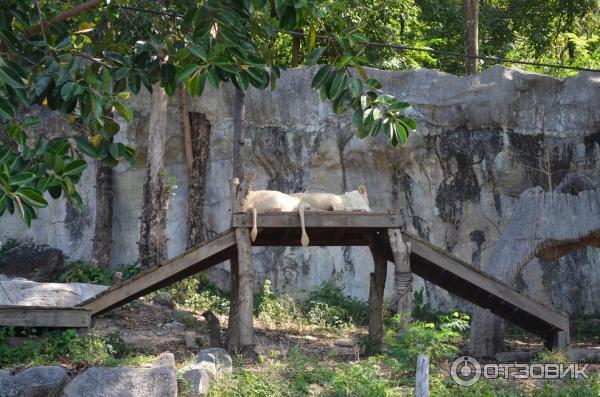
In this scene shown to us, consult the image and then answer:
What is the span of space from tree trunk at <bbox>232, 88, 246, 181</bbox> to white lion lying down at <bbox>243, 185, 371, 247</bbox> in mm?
3785

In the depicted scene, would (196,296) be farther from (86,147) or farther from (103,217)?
(86,147)

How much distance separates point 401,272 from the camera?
10445 millimetres

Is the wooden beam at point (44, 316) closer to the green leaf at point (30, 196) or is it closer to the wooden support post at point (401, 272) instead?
the wooden support post at point (401, 272)

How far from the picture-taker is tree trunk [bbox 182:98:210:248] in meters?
16.0

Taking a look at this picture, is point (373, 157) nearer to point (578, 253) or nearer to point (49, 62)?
point (578, 253)

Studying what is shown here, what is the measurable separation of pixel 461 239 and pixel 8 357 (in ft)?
27.2

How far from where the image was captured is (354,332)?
14.1 m

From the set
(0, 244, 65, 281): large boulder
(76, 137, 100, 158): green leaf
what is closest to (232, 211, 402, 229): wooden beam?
(76, 137, 100, 158): green leaf

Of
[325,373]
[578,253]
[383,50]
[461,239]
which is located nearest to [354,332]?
[461,239]

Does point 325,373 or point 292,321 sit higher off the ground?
point 292,321

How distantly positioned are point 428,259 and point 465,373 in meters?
1.91

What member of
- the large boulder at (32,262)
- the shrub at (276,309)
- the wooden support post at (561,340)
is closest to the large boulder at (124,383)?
the wooden support post at (561,340)

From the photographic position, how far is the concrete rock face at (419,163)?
15.1 metres

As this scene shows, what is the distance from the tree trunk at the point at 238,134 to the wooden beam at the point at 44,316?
206 inches
